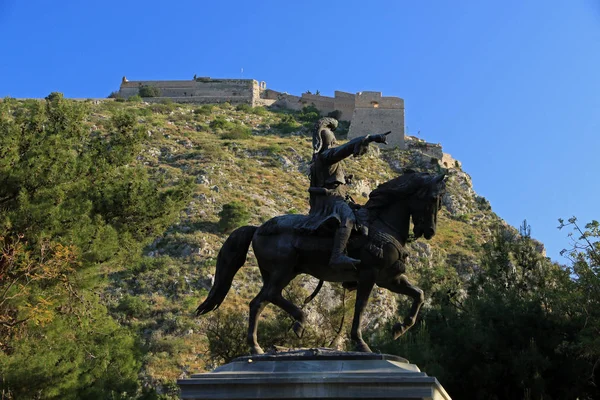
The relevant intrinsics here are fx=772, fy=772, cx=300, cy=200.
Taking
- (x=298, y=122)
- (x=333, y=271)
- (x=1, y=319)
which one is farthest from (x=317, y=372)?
(x=298, y=122)

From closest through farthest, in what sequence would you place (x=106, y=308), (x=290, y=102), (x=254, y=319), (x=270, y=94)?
(x=254, y=319) < (x=106, y=308) < (x=290, y=102) < (x=270, y=94)

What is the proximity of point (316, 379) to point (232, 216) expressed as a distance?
35.4 meters

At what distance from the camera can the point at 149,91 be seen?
97375mm

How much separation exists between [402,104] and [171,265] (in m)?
55.5

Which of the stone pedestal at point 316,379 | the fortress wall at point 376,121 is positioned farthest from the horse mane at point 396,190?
the fortress wall at point 376,121

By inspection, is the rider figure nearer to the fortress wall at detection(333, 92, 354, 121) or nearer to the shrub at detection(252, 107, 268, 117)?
the shrub at detection(252, 107, 268, 117)

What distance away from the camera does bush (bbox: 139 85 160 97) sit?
97312 millimetres


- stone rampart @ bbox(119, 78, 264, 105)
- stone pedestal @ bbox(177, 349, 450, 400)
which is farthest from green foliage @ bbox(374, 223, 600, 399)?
stone rampart @ bbox(119, 78, 264, 105)

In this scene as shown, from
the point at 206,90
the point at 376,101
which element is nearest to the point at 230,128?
the point at 376,101

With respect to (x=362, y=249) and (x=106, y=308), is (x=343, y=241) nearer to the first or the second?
(x=362, y=249)

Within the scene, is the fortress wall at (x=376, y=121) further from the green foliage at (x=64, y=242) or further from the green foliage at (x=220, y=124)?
the green foliage at (x=64, y=242)

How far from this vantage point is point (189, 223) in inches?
1690

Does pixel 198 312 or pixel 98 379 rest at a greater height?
pixel 198 312

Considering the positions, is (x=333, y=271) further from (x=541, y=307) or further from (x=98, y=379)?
(x=541, y=307)
